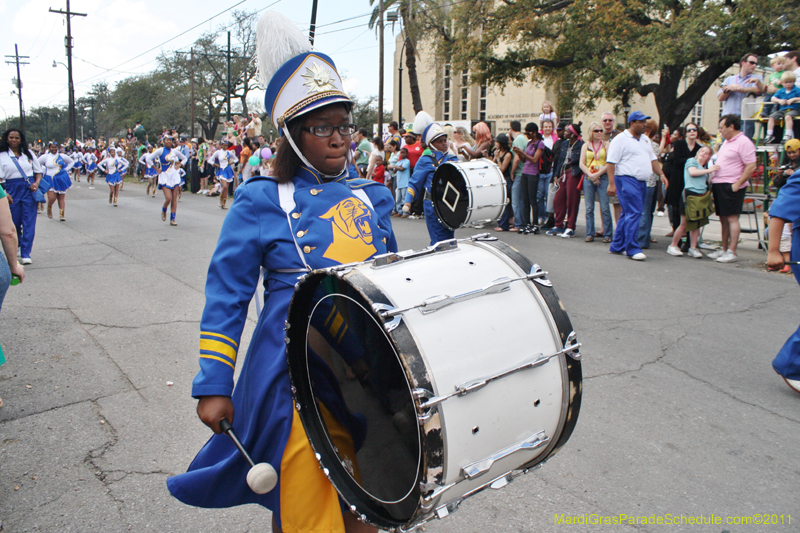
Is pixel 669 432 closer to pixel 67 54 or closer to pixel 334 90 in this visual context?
pixel 334 90

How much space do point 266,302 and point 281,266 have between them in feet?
0.48

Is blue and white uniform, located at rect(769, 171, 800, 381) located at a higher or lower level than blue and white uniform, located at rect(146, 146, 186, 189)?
lower

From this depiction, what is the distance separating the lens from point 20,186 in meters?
8.75

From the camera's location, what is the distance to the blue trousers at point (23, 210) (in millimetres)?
8625

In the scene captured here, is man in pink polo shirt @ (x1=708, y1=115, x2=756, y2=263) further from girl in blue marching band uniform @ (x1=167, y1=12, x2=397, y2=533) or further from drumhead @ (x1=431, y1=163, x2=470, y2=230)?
girl in blue marching band uniform @ (x1=167, y1=12, x2=397, y2=533)

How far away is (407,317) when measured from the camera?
5.04ft

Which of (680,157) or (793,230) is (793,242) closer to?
(793,230)

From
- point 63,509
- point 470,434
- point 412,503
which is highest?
point 470,434

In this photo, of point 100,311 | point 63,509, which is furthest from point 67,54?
point 63,509

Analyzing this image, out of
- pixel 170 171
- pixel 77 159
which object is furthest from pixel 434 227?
pixel 77 159

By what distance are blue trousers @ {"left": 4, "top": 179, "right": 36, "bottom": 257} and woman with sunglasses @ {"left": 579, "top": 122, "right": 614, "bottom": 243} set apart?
8219mm

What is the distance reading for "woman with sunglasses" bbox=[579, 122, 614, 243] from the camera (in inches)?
380

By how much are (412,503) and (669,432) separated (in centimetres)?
240

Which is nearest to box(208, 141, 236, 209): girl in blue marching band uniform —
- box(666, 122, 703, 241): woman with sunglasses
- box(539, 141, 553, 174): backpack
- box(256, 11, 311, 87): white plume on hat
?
box(539, 141, 553, 174): backpack
